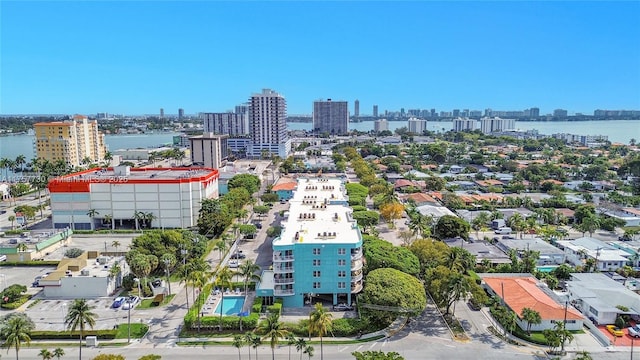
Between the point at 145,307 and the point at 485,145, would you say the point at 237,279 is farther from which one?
the point at 485,145

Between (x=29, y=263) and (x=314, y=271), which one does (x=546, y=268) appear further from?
(x=29, y=263)

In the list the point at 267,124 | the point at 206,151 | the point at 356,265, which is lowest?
the point at 356,265

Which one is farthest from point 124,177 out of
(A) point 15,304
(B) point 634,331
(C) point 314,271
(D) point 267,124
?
(D) point 267,124

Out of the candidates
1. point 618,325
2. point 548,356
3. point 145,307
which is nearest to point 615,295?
point 618,325

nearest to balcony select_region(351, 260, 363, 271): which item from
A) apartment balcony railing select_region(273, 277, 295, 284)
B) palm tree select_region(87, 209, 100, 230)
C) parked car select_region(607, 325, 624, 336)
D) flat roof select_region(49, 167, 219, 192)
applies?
apartment balcony railing select_region(273, 277, 295, 284)

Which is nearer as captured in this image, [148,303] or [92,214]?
[148,303]

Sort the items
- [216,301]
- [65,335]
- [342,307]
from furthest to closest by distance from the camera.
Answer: [216,301], [342,307], [65,335]

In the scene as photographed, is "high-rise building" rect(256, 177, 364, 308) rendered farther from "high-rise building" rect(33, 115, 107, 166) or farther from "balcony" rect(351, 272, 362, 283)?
"high-rise building" rect(33, 115, 107, 166)

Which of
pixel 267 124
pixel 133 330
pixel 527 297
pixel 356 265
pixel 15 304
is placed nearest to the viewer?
pixel 133 330
